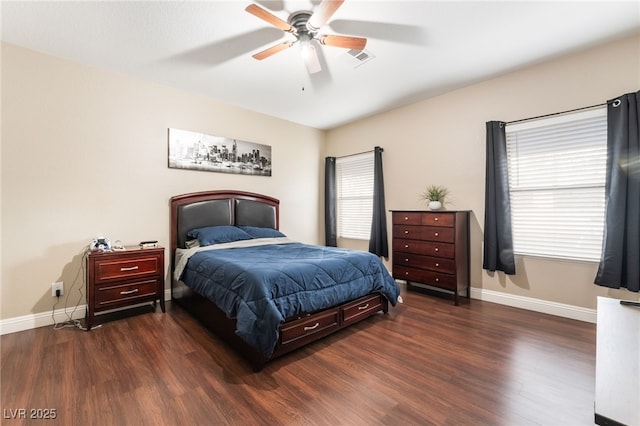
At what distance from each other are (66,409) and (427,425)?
2.04 meters

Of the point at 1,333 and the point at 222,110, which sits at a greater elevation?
the point at 222,110

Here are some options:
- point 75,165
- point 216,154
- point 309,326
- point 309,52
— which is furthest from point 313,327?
point 75,165

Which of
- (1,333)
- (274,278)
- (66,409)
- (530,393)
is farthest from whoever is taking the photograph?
(1,333)

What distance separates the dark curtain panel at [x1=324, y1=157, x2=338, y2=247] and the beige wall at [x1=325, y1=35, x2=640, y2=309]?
59 centimetres

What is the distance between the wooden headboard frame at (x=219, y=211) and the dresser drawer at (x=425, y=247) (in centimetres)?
203

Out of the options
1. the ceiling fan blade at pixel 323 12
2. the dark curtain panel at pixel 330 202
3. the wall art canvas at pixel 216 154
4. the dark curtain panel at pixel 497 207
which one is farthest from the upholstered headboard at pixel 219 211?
the dark curtain panel at pixel 497 207

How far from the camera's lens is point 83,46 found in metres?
2.71

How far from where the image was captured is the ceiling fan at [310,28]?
193cm

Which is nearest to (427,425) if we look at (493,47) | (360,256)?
(360,256)

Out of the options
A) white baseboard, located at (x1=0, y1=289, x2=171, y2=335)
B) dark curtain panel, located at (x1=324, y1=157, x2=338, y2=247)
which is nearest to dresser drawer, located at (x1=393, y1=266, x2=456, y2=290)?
dark curtain panel, located at (x1=324, y1=157, x2=338, y2=247)

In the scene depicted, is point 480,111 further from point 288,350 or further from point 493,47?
point 288,350

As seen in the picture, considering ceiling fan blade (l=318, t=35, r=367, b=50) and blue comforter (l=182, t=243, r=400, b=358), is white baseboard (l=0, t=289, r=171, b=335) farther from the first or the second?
ceiling fan blade (l=318, t=35, r=367, b=50)

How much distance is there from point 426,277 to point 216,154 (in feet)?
11.2

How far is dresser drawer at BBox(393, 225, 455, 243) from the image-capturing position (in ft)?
11.2
